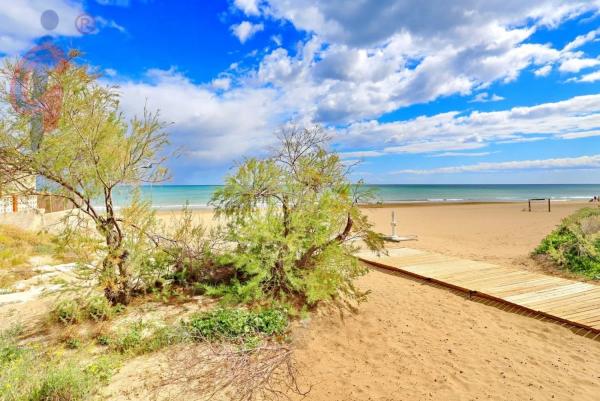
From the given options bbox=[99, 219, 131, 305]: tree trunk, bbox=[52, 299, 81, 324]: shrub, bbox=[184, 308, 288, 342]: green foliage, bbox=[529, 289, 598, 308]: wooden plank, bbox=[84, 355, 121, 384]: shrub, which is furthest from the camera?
bbox=[529, 289, 598, 308]: wooden plank

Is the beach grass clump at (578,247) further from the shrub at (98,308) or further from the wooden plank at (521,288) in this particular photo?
the shrub at (98,308)

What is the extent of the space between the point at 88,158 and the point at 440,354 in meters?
5.24

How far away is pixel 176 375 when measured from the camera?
368 centimetres

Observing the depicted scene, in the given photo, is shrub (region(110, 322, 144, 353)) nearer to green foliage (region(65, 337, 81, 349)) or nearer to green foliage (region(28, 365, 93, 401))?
green foliage (region(65, 337, 81, 349))

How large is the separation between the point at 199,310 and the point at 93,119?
307 cm

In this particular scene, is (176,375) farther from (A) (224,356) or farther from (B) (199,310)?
(B) (199,310)

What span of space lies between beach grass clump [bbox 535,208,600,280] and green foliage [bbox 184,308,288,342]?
6.82 metres

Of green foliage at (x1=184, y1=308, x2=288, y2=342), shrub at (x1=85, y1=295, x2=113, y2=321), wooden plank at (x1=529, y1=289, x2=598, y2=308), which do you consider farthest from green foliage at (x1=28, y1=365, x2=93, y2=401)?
wooden plank at (x1=529, y1=289, x2=598, y2=308)

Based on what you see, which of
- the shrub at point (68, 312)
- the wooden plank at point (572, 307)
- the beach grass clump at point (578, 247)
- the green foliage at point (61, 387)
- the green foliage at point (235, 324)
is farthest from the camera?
the beach grass clump at point (578, 247)

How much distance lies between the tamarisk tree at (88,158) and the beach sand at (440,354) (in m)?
2.77

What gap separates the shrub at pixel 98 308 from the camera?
480 cm

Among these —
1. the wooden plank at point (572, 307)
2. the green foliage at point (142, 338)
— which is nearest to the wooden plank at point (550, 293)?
the wooden plank at point (572, 307)

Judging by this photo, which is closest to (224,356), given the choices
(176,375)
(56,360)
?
Result: (176,375)

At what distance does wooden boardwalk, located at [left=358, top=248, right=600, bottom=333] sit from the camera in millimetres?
5453
